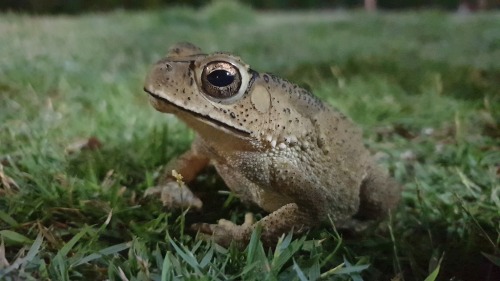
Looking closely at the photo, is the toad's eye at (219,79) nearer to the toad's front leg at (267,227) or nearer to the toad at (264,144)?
the toad at (264,144)

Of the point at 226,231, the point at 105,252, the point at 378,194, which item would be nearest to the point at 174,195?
the point at 226,231

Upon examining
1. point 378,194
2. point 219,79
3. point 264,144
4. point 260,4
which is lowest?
point 260,4

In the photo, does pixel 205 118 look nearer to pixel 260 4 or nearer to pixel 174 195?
pixel 174 195

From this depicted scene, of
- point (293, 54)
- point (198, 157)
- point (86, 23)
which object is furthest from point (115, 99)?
point (86, 23)

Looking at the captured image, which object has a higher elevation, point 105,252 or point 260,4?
point 105,252

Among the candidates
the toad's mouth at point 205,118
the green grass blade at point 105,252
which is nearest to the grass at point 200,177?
the green grass blade at point 105,252
